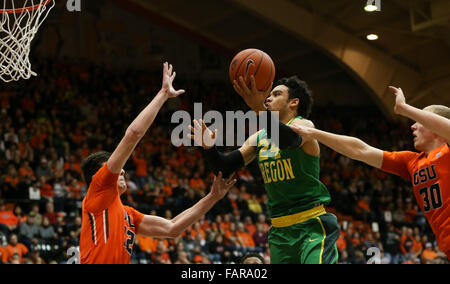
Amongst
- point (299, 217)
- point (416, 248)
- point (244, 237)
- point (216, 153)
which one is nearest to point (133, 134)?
point (216, 153)

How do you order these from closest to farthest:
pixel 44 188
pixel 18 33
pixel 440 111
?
1. pixel 440 111
2. pixel 18 33
3. pixel 44 188

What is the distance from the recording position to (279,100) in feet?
15.9

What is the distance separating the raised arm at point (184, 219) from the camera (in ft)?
15.9

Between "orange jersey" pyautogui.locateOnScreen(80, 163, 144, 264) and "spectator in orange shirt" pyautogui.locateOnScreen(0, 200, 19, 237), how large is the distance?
20.4 ft

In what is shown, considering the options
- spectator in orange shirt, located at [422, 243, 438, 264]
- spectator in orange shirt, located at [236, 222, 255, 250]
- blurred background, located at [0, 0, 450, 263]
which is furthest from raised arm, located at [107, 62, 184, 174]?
spectator in orange shirt, located at [422, 243, 438, 264]

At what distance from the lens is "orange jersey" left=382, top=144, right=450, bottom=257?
4.05 meters

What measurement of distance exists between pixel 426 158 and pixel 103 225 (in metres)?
2.23

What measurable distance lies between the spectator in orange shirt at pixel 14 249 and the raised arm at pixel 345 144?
259 inches

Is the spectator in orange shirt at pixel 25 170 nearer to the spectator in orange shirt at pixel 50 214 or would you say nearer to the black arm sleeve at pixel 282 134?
the spectator in orange shirt at pixel 50 214

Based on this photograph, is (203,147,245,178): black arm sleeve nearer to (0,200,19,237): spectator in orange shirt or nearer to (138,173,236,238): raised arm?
(138,173,236,238): raised arm

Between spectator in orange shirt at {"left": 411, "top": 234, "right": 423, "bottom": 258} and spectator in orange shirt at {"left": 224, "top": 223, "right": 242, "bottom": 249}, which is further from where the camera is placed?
spectator in orange shirt at {"left": 411, "top": 234, "right": 423, "bottom": 258}

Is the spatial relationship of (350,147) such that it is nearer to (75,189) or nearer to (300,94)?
(300,94)

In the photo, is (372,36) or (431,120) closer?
(431,120)
